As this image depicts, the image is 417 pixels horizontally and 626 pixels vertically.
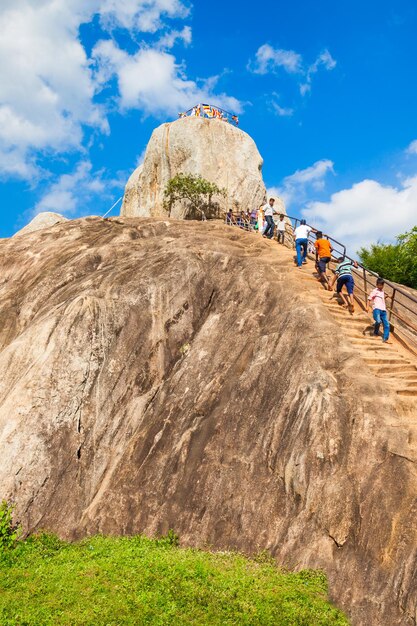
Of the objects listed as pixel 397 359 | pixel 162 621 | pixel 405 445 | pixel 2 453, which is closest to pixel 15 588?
pixel 162 621

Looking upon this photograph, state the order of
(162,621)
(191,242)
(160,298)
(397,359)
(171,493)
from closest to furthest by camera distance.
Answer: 1. (162,621)
2. (171,493)
3. (397,359)
4. (160,298)
5. (191,242)

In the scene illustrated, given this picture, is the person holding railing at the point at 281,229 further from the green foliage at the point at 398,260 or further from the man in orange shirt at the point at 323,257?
the green foliage at the point at 398,260

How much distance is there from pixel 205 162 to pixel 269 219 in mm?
21965

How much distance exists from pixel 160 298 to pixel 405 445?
390 inches

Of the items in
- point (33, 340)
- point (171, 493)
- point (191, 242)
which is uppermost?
point (191, 242)

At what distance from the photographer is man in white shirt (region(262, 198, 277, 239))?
88.9 ft

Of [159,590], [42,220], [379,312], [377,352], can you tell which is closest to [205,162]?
[42,220]

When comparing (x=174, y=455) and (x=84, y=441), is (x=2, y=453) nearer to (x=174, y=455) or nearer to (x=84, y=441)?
(x=84, y=441)

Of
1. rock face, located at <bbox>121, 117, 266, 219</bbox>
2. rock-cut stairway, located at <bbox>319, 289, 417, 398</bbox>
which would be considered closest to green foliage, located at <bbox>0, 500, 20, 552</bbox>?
rock-cut stairway, located at <bbox>319, 289, 417, 398</bbox>

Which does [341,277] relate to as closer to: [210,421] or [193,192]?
[210,421]

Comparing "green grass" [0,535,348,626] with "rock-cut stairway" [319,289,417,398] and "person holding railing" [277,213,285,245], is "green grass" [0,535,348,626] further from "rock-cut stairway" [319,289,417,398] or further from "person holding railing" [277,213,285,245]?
"person holding railing" [277,213,285,245]

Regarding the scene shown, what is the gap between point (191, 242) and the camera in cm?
2234

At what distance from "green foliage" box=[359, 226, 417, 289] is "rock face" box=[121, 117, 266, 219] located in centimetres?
1455

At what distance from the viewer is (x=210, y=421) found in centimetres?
1512
